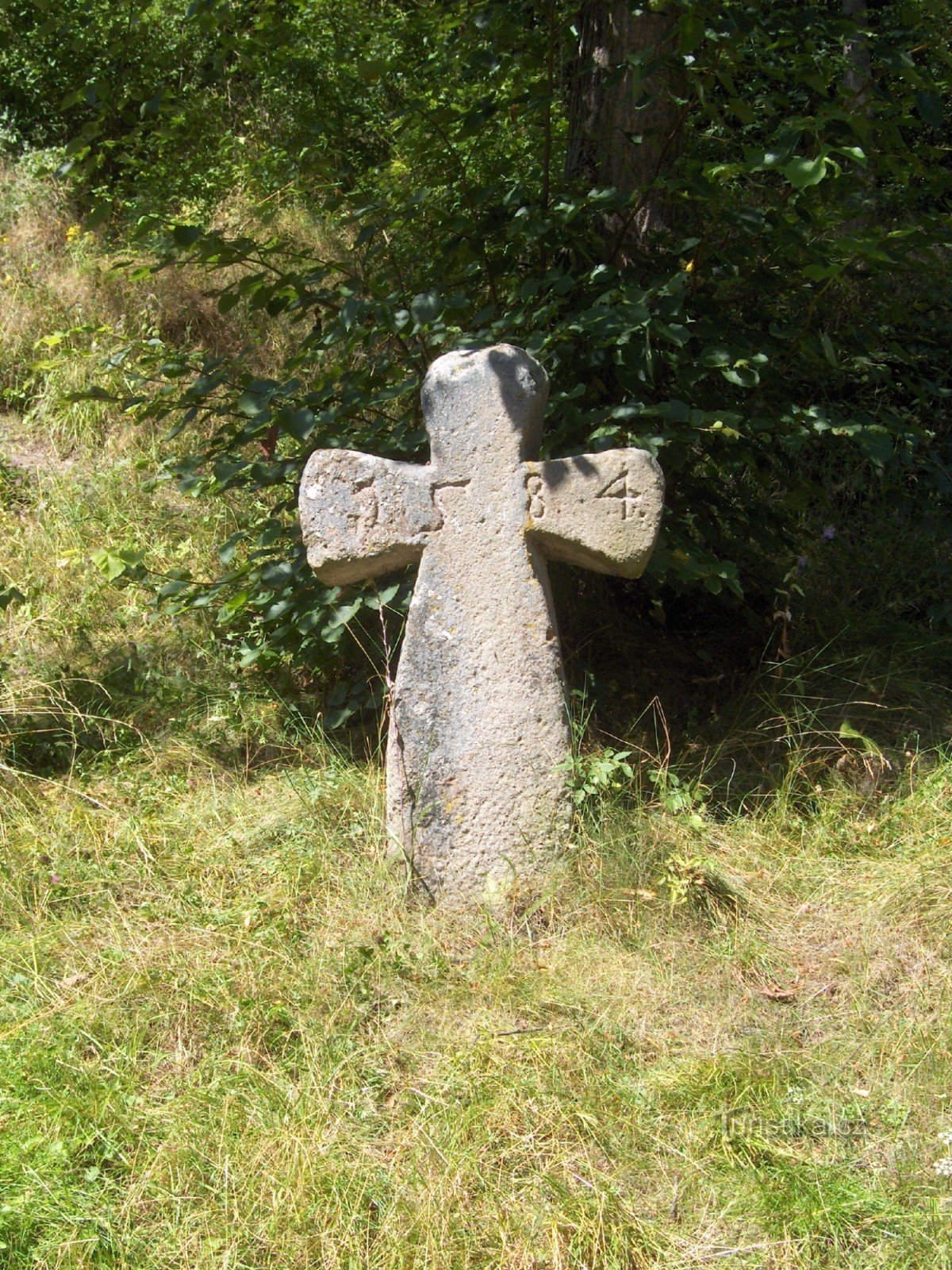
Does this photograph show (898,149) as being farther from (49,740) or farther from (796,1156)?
(49,740)

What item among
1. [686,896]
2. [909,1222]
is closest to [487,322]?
[686,896]

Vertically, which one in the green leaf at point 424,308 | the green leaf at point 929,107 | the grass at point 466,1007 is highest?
the green leaf at point 929,107

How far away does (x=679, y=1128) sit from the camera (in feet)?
8.00

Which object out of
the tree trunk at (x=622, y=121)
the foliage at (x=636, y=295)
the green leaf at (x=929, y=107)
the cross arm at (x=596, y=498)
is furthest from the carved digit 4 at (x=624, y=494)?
the green leaf at (x=929, y=107)

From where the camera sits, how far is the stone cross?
123 inches

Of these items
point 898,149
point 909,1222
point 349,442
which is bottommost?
point 909,1222

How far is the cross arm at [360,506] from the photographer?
3.15 meters

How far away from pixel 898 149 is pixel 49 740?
3.25 metres

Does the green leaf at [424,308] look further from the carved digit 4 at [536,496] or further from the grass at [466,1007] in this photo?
the grass at [466,1007]

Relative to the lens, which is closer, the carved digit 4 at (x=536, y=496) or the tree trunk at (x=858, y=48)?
the carved digit 4 at (x=536, y=496)

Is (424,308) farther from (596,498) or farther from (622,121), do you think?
(622,121)

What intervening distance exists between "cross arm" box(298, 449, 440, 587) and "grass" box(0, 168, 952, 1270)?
770 millimetres

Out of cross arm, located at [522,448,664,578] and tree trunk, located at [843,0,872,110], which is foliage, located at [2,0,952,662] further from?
cross arm, located at [522,448,664,578]

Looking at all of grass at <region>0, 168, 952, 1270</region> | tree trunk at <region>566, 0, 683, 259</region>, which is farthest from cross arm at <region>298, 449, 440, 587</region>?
tree trunk at <region>566, 0, 683, 259</region>
